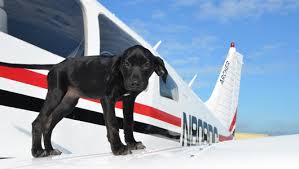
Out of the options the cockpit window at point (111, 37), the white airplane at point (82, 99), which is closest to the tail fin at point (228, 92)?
the white airplane at point (82, 99)

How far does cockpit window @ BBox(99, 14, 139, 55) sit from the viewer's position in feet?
14.8

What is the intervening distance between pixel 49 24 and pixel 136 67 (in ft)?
6.95

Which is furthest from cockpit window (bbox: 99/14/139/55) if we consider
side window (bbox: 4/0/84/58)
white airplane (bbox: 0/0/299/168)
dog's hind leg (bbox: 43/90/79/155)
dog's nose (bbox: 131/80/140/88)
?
dog's nose (bbox: 131/80/140/88)

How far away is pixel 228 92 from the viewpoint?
36.1 feet

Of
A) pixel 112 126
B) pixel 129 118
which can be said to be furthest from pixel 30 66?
pixel 112 126

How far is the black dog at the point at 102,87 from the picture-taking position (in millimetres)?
2273

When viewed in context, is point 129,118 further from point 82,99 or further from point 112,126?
point 82,99

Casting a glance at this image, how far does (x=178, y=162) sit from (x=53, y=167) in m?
0.45

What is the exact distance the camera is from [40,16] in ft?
13.0

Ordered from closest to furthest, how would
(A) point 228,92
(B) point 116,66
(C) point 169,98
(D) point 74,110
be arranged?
1. (B) point 116,66
2. (D) point 74,110
3. (C) point 169,98
4. (A) point 228,92

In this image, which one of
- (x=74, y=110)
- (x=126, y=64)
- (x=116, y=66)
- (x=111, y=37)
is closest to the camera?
(x=126, y=64)

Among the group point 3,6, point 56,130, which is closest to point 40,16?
point 3,6

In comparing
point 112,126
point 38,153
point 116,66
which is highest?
point 116,66

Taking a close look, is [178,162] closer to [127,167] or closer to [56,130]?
[127,167]
